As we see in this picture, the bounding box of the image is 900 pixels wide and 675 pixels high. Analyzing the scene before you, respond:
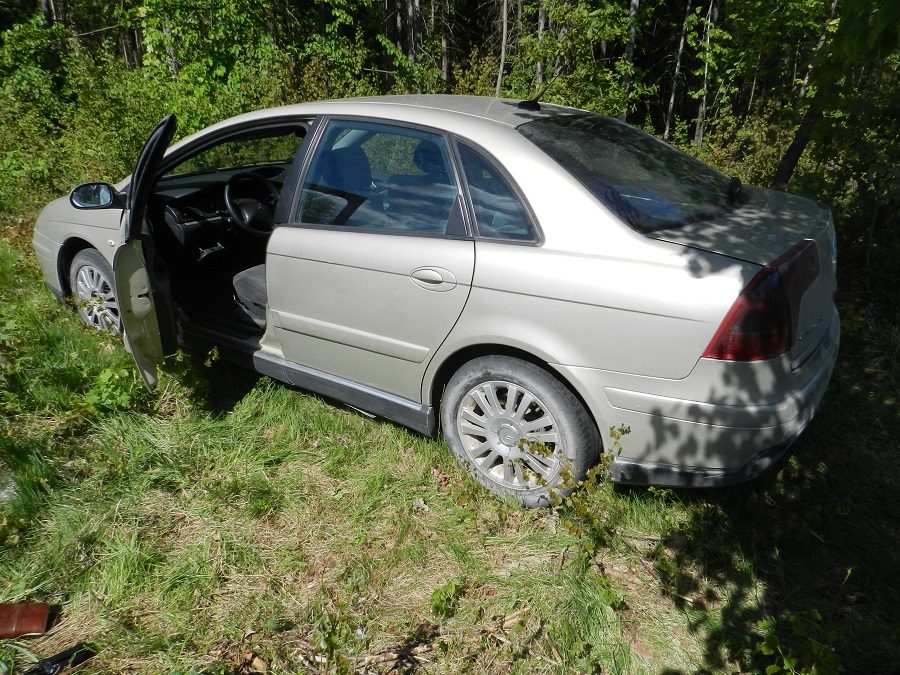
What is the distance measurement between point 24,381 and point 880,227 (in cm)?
619

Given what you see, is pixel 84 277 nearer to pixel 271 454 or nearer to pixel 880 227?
pixel 271 454

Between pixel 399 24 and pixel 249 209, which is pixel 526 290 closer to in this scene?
pixel 249 209

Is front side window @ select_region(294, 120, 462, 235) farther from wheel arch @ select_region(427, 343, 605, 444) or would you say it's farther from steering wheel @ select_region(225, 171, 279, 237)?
steering wheel @ select_region(225, 171, 279, 237)

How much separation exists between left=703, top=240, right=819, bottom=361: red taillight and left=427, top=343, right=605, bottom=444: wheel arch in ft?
1.91

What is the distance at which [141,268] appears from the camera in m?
3.29

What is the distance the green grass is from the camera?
2348 millimetres

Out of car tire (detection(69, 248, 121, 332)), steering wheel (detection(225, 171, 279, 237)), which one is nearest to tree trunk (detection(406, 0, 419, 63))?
steering wheel (detection(225, 171, 279, 237))

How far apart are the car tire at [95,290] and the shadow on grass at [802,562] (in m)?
3.63

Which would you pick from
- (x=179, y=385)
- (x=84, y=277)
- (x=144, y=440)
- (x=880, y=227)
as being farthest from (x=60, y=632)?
(x=880, y=227)

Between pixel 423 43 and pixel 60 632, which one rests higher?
pixel 423 43

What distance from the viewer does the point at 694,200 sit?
9.50ft

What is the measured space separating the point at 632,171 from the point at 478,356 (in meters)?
1.11

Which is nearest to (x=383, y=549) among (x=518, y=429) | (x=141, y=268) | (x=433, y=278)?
(x=518, y=429)

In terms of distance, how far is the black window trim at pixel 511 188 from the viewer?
2640mm
